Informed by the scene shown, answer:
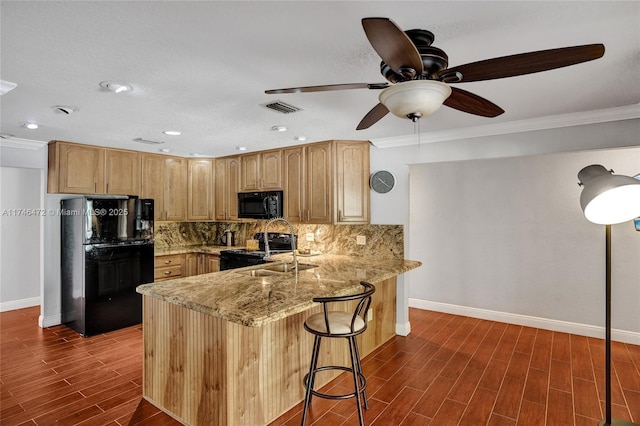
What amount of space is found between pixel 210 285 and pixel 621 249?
4.26 metres

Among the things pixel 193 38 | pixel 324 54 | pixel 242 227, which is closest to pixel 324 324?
pixel 324 54

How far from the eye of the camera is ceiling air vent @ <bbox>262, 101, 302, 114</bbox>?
2.68 meters

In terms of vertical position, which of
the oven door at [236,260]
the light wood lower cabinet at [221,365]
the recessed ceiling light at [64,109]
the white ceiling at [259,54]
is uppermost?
the white ceiling at [259,54]

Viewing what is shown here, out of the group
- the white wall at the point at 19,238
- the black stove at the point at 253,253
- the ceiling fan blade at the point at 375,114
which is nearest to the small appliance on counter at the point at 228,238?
the black stove at the point at 253,253

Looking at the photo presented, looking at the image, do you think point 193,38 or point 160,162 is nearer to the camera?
point 193,38

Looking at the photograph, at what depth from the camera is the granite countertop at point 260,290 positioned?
6.07 ft

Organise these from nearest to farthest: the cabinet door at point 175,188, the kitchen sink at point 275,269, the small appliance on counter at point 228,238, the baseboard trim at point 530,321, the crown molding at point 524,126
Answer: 1. the crown molding at point 524,126
2. the kitchen sink at point 275,269
3. the baseboard trim at point 530,321
4. the cabinet door at point 175,188
5. the small appliance on counter at point 228,238

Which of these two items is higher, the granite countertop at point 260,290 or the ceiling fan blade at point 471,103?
the ceiling fan blade at point 471,103

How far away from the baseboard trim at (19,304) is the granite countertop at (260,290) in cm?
398

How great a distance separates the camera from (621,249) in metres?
3.79

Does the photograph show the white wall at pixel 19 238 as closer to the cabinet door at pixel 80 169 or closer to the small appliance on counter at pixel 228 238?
the cabinet door at pixel 80 169

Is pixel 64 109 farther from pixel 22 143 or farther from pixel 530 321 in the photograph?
pixel 530 321

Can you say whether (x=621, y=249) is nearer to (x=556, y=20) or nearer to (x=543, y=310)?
(x=543, y=310)

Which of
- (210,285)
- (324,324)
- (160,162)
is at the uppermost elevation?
(160,162)
